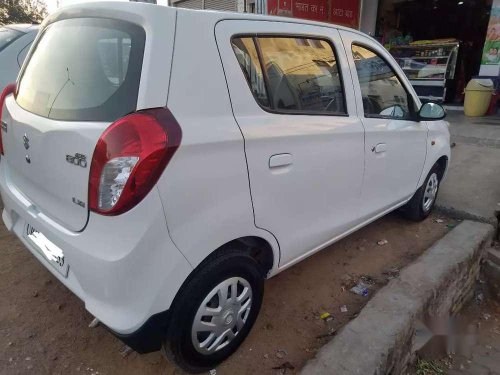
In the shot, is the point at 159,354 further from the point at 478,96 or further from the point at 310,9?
the point at 478,96

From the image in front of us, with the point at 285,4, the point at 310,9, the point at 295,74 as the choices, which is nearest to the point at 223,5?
the point at 310,9

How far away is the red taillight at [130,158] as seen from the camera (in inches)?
58.5

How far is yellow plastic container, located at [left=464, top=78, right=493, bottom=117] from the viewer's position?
28.5 ft

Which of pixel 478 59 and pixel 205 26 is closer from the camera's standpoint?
pixel 205 26

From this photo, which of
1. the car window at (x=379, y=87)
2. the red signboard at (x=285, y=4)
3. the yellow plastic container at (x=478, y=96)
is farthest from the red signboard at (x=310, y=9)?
the car window at (x=379, y=87)

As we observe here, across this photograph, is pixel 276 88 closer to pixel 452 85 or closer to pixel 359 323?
pixel 359 323

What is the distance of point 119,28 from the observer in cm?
165

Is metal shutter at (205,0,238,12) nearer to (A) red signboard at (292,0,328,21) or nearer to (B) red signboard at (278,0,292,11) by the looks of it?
(A) red signboard at (292,0,328,21)

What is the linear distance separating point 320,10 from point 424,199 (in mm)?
6333

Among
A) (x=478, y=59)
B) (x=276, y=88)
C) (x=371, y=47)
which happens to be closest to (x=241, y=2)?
(x=478, y=59)

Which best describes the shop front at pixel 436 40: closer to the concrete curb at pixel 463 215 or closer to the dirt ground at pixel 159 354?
the concrete curb at pixel 463 215

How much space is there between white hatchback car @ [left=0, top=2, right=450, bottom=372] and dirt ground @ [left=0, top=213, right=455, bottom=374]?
25 centimetres

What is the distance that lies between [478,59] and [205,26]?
12.8 m

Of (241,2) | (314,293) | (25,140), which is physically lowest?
(314,293)
